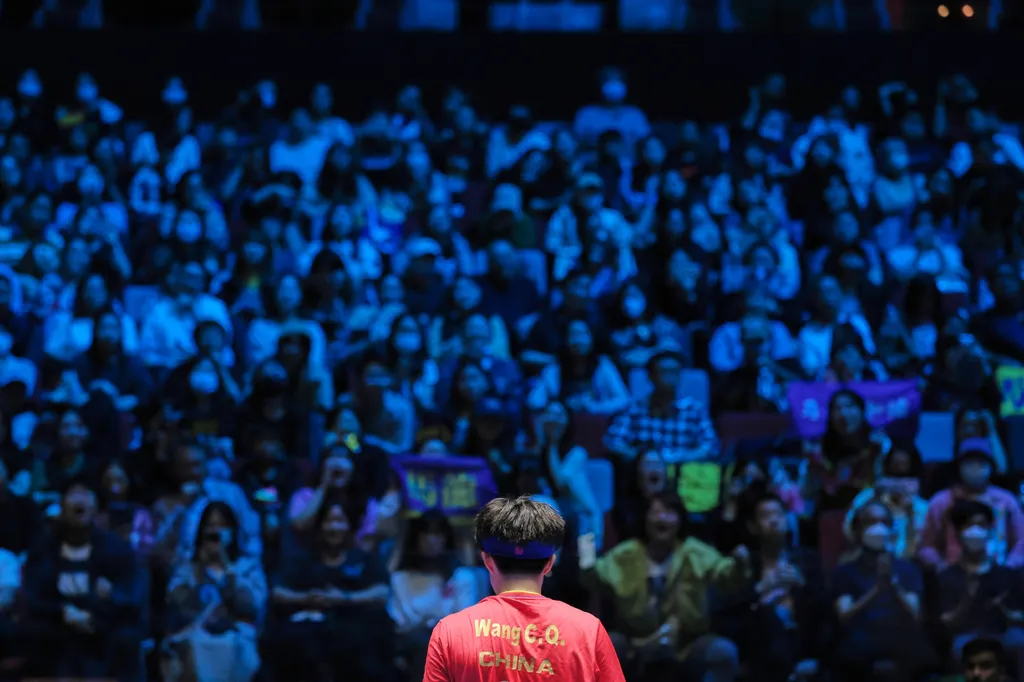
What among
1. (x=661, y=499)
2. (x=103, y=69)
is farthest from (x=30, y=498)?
(x=103, y=69)

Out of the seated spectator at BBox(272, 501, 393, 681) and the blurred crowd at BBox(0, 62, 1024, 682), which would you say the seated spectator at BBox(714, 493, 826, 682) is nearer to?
the blurred crowd at BBox(0, 62, 1024, 682)

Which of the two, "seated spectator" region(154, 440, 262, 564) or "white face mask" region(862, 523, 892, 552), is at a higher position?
"seated spectator" region(154, 440, 262, 564)

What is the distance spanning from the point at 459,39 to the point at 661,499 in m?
6.44

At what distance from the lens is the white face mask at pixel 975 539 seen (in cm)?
673

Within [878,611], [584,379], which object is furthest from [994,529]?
[584,379]

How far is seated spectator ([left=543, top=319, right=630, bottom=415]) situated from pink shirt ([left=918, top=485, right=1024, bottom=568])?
1.79 m

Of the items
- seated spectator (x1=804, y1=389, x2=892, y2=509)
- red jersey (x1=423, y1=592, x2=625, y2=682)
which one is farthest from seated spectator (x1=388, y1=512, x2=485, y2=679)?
red jersey (x1=423, y1=592, x2=625, y2=682)

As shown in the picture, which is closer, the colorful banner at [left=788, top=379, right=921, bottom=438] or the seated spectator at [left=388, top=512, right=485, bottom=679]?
the seated spectator at [left=388, top=512, right=485, bottom=679]

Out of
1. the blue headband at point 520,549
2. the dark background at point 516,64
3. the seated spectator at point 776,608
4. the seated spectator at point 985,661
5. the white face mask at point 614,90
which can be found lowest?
the seated spectator at point 985,661

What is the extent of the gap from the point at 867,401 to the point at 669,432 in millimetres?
1155

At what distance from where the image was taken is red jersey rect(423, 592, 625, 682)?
2895 millimetres

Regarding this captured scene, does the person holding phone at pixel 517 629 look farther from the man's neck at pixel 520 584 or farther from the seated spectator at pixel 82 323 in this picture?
the seated spectator at pixel 82 323

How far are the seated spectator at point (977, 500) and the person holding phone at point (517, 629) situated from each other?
4.38m

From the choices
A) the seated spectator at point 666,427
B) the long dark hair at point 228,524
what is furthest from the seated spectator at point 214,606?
the seated spectator at point 666,427
